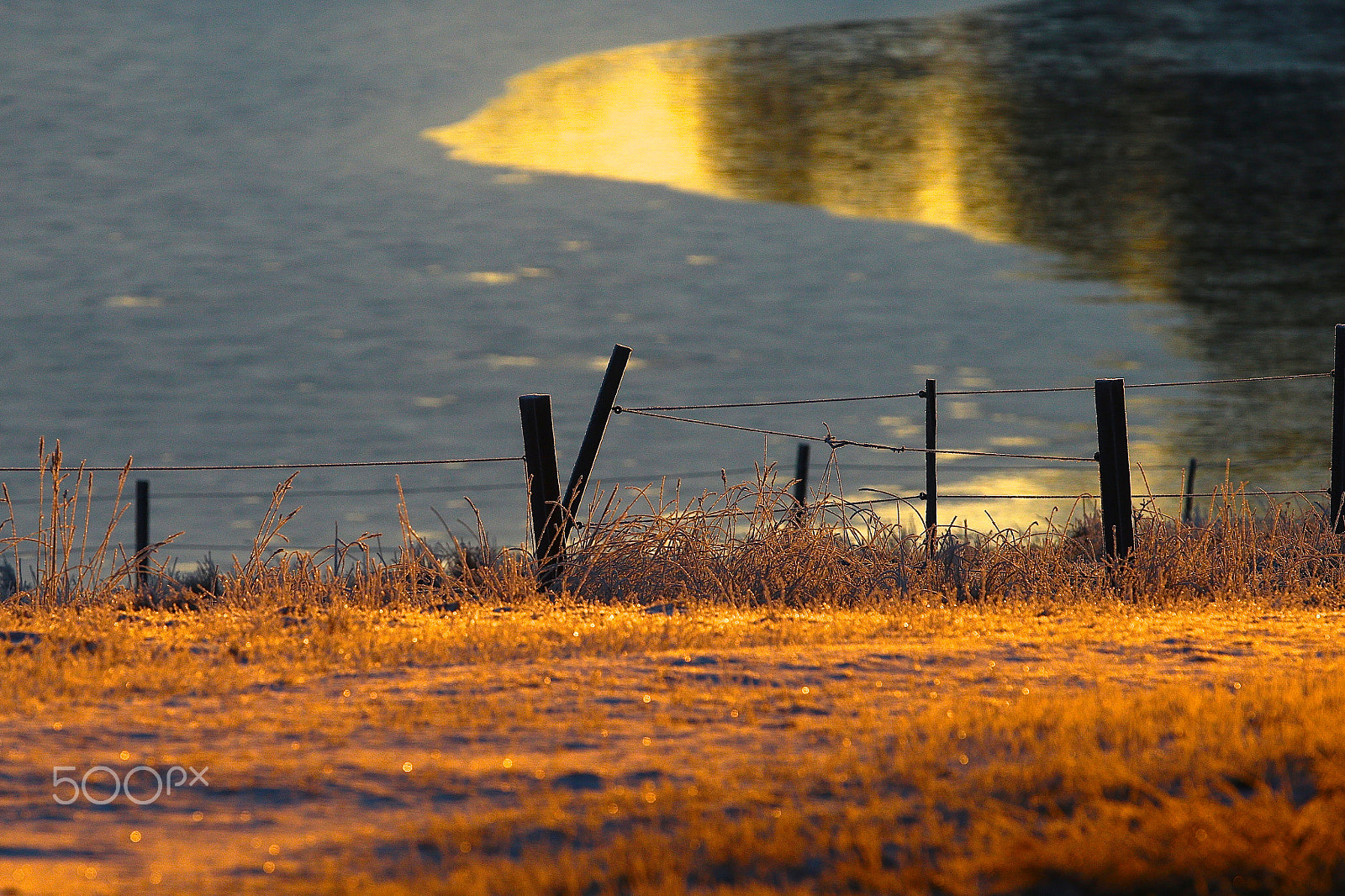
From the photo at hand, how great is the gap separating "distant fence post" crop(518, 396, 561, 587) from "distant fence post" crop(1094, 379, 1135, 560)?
11.3 ft

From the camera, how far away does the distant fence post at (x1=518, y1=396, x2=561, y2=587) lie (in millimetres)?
8211

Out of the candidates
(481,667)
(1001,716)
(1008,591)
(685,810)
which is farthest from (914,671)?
(1008,591)

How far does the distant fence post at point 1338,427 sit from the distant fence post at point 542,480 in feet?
18.1

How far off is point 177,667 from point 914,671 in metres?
2.99

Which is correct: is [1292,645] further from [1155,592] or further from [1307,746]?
[1307,746]

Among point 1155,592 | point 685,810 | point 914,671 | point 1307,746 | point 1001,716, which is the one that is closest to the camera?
point 685,810

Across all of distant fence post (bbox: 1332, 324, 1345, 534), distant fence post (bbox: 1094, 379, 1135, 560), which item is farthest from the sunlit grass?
distant fence post (bbox: 1332, 324, 1345, 534)

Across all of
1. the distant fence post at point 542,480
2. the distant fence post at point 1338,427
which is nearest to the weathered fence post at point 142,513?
the distant fence post at point 542,480

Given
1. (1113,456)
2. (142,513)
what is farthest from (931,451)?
(142,513)

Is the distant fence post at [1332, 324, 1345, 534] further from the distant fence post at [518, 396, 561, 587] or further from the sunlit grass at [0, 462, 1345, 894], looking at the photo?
the distant fence post at [518, 396, 561, 587]

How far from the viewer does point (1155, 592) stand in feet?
27.1

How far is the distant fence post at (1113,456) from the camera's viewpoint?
352 inches

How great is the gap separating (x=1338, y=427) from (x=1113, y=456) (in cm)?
225

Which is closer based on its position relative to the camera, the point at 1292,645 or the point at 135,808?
the point at 135,808
